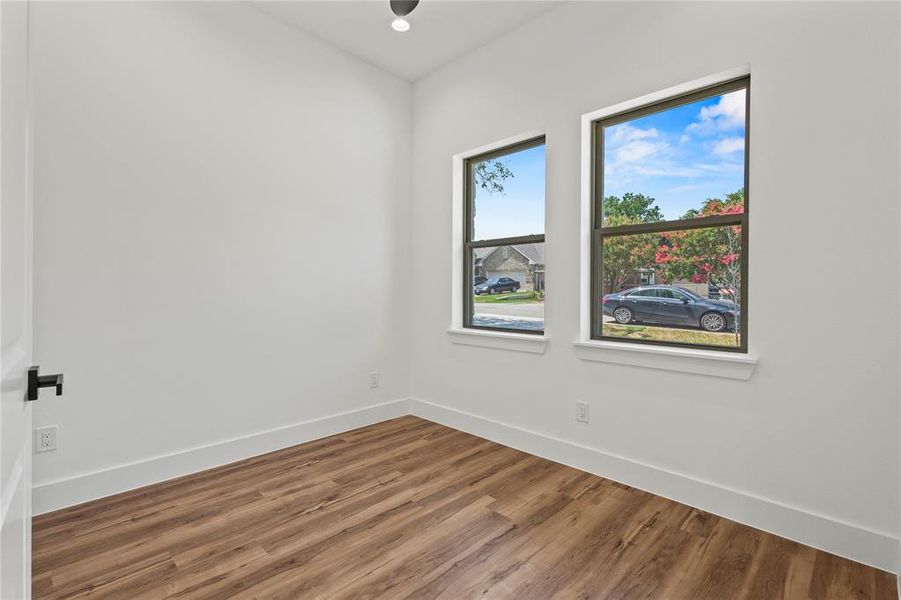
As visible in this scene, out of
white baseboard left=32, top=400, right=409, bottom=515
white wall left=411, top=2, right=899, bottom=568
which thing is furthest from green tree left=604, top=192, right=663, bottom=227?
white baseboard left=32, top=400, right=409, bottom=515

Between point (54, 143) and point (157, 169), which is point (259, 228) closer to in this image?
point (157, 169)

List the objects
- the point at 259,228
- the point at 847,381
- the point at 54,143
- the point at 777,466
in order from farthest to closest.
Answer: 1. the point at 259,228
2. the point at 54,143
3. the point at 777,466
4. the point at 847,381

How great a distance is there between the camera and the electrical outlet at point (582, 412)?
9.05ft

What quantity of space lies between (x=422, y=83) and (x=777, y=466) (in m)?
3.54

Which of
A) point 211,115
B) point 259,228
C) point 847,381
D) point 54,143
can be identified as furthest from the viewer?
point 259,228

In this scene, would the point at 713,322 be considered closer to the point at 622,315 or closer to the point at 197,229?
the point at 622,315

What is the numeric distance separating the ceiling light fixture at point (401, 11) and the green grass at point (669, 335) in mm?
2293

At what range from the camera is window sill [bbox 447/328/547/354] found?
302 cm

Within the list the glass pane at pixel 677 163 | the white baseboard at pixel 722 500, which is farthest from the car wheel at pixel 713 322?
the white baseboard at pixel 722 500

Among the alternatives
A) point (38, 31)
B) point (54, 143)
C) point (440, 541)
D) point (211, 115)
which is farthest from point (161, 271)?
point (440, 541)

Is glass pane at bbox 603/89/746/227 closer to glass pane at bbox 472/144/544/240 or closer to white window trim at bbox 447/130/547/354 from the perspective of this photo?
glass pane at bbox 472/144/544/240

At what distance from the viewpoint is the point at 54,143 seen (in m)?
2.22

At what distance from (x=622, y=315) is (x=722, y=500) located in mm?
1075

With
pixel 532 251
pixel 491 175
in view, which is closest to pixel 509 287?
pixel 532 251
